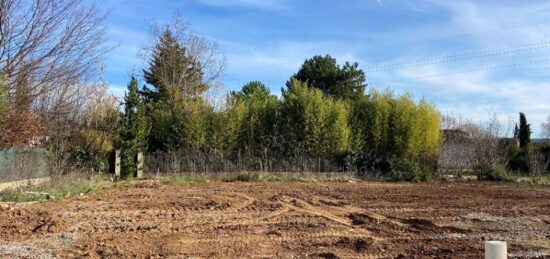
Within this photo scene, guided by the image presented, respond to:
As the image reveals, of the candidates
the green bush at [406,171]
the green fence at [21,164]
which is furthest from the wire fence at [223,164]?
the green fence at [21,164]

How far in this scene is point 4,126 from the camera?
15.2 m

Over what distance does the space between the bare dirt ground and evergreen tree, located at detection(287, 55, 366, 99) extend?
26.9 metres

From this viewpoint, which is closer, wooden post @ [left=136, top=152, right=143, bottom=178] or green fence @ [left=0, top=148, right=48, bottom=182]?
green fence @ [left=0, top=148, right=48, bottom=182]

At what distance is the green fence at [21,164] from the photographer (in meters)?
15.2

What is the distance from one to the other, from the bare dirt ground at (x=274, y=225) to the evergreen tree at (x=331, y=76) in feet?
88.2

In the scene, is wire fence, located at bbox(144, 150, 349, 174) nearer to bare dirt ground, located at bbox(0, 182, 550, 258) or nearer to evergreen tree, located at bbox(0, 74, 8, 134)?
bare dirt ground, located at bbox(0, 182, 550, 258)

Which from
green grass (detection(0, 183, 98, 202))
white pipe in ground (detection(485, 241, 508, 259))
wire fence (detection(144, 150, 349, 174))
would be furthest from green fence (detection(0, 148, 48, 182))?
white pipe in ground (detection(485, 241, 508, 259))

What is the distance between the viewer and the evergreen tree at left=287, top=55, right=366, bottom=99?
40747mm

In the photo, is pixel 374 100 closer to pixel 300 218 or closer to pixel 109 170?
pixel 109 170

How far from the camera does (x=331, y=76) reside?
41.0 meters

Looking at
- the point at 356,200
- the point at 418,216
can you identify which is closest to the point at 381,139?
the point at 356,200

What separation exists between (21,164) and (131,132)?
18.5 feet

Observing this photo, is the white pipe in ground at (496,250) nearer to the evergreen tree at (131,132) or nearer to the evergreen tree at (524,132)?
the evergreen tree at (131,132)

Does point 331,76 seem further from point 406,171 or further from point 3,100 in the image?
point 3,100
